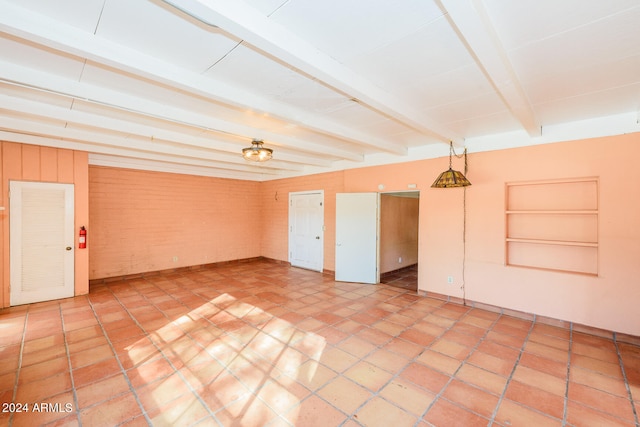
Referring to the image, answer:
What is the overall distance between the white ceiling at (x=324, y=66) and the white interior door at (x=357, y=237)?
2037 mm

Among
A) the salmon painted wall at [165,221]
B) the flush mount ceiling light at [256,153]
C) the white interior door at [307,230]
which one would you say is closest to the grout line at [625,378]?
the flush mount ceiling light at [256,153]

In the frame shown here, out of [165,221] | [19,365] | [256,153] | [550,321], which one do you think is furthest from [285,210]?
[550,321]

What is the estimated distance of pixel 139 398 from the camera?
87.3 inches

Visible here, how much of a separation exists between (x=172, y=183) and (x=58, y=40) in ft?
17.2

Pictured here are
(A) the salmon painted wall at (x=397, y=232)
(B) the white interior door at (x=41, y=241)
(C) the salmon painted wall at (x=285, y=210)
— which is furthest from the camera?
(C) the salmon painted wall at (x=285, y=210)

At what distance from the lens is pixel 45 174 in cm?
447

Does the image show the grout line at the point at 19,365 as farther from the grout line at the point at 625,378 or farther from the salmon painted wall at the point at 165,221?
the grout line at the point at 625,378

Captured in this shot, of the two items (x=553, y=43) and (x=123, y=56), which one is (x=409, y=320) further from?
(x=123, y=56)

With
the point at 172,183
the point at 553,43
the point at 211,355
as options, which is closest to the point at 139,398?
the point at 211,355

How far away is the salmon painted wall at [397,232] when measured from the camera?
626 cm

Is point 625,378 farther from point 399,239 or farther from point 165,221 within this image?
point 165,221

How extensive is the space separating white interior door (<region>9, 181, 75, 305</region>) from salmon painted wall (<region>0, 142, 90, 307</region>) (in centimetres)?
6

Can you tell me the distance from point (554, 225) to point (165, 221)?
7.46 m

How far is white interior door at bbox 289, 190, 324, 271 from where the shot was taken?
6.79m
